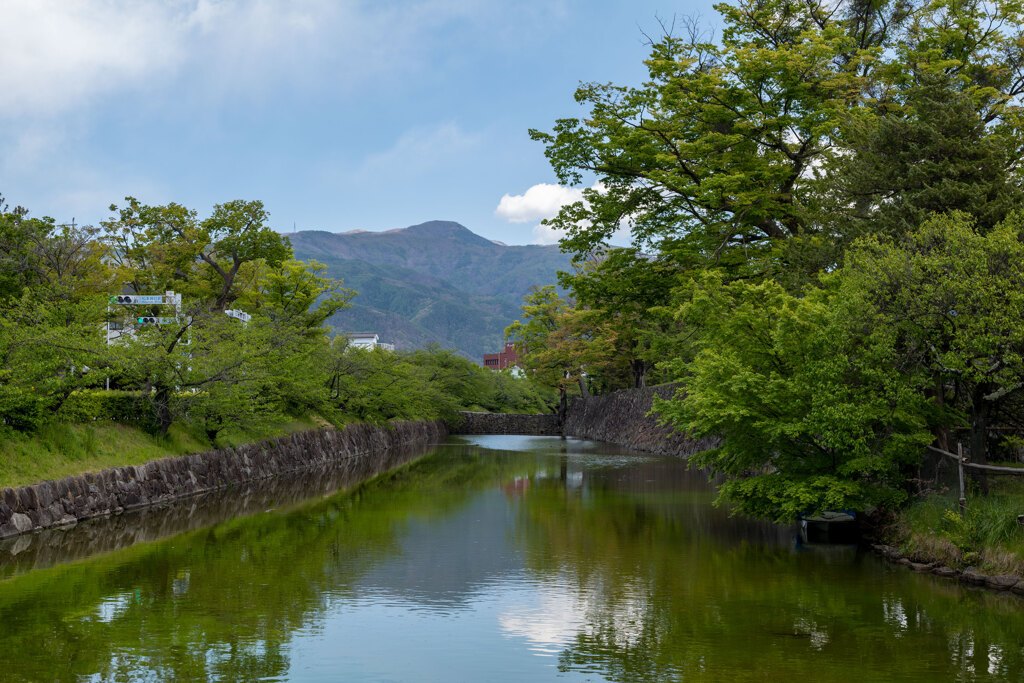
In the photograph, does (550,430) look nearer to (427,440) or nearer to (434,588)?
(427,440)

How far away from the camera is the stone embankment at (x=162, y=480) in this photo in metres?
16.5

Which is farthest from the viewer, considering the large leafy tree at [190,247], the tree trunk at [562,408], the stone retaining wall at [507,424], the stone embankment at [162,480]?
the stone retaining wall at [507,424]

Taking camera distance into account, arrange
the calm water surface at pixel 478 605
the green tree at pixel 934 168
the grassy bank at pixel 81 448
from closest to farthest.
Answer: the calm water surface at pixel 478 605 < the green tree at pixel 934 168 < the grassy bank at pixel 81 448

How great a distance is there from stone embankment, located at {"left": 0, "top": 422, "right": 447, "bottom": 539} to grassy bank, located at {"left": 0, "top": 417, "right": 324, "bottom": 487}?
11.4 inches

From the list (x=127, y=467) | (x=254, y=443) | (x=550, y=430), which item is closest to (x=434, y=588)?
(x=127, y=467)

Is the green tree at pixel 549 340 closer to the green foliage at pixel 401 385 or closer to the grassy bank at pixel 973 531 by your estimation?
the green foliage at pixel 401 385

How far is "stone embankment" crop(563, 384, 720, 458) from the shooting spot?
40.6 m

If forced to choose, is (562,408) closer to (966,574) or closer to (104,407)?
(104,407)

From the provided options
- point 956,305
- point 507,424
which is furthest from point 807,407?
point 507,424

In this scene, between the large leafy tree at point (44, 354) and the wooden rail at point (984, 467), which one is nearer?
the wooden rail at point (984, 467)

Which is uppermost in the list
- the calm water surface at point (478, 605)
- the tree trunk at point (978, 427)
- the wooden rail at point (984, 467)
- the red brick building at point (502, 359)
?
the red brick building at point (502, 359)

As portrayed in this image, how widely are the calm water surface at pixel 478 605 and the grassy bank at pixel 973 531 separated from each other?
1.87ft

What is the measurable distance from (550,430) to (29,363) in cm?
6948

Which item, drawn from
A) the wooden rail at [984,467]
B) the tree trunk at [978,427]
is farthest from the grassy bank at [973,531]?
the tree trunk at [978,427]
